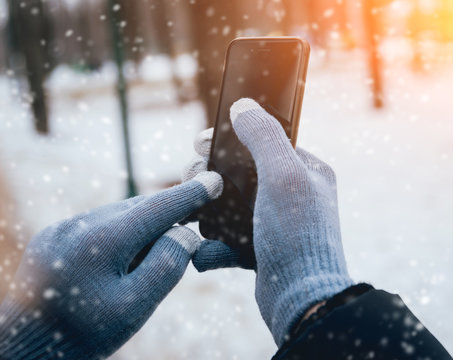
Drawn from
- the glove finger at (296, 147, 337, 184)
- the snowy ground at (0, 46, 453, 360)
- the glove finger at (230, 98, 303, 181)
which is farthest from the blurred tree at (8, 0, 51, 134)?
the glove finger at (296, 147, 337, 184)

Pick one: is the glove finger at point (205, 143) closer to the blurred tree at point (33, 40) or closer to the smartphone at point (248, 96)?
the smartphone at point (248, 96)

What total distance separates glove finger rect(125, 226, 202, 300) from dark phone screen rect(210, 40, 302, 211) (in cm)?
27

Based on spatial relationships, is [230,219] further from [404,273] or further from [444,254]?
[444,254]

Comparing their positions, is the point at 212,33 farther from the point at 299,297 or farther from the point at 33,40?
the point at 33,40

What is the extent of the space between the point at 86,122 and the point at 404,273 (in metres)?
9.40

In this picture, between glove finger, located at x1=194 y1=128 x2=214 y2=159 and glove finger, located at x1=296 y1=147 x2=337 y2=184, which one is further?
glove finger, located at x1=194 y1=128 x2=214 y2=159

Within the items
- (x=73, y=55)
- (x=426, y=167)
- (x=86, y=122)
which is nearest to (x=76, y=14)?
(x=73, y=55)

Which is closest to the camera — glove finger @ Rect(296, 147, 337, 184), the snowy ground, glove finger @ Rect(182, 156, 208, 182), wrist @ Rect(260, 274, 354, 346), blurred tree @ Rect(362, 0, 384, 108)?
wrist @ Rect(260, 274, 354, 346)

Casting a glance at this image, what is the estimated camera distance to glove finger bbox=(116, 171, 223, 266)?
1.55 metres

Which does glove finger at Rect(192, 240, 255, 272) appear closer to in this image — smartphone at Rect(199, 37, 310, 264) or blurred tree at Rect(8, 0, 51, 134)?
smartphone at Rect(199, 37, 310, 264)

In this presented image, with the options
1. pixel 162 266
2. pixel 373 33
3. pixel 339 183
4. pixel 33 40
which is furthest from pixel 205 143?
pixel 33 40

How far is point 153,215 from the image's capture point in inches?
62.6

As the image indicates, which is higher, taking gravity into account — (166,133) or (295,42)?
(295,42)

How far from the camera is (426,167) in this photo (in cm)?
610
